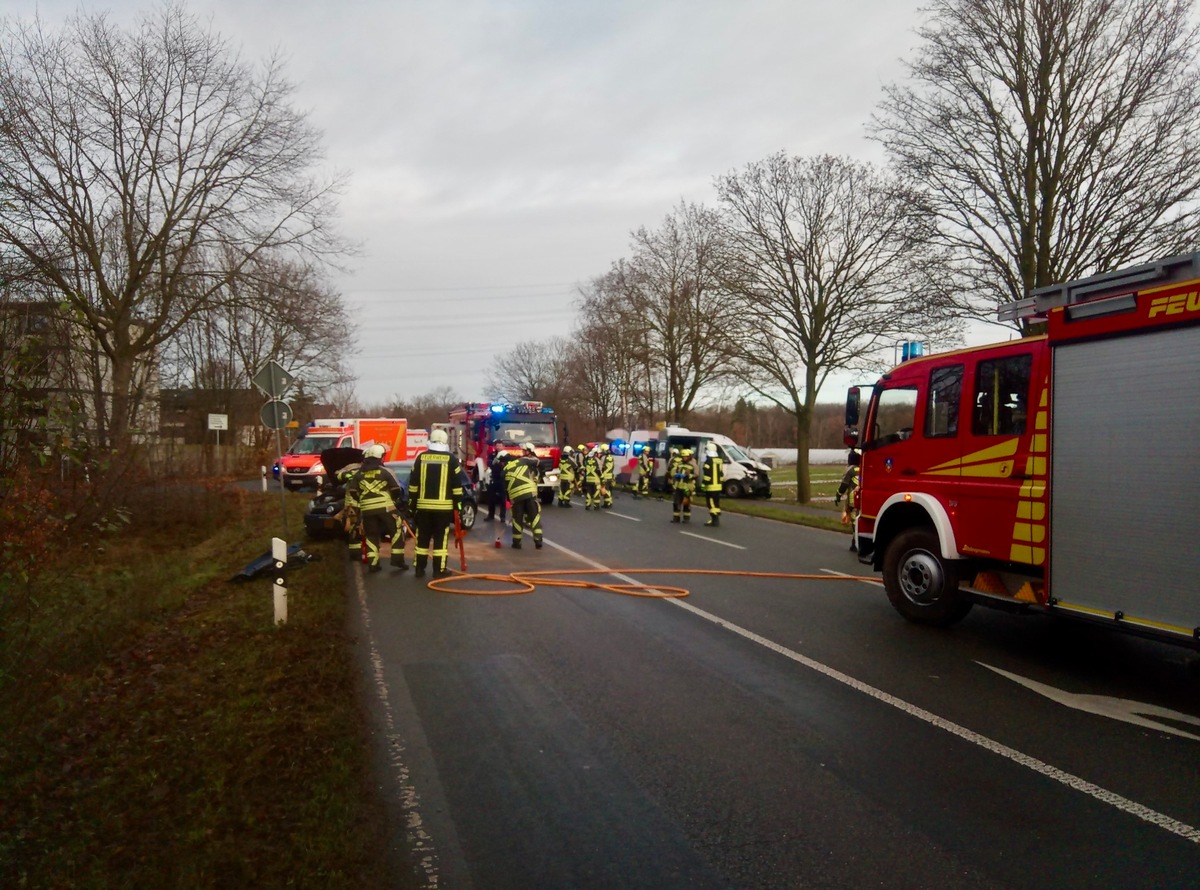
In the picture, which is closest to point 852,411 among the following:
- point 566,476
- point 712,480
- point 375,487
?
point 375,487

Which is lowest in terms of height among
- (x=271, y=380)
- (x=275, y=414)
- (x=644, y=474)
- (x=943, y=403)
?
(x=644, y=474)

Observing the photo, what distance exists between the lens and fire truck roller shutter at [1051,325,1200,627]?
5.73 meters

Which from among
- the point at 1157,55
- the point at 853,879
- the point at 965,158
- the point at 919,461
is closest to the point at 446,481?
the point at 919,461

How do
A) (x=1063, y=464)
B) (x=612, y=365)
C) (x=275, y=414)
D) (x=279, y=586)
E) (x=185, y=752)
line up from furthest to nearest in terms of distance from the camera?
(x=612, y=365) < (x=275, y=414) < (x=279, y=586) < (x=1063, y=464) < (x=185, y=752)

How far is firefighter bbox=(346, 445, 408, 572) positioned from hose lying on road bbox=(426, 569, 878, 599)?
1261 millimetres

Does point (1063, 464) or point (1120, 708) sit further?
point (1063, 464)

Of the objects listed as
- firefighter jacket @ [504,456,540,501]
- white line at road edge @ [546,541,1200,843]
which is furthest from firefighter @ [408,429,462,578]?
white line at road edge @ [546,541,1200,843]

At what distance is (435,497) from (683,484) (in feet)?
29.9

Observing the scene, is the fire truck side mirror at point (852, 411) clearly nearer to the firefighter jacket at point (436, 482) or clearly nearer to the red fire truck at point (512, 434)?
the firefighter jacket at point (436, 482)

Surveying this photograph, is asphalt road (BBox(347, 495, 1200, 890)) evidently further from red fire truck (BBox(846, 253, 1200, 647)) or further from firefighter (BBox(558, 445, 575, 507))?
firefighter (BBox(558, 445, 575, 507))

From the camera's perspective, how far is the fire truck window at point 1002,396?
7191mm

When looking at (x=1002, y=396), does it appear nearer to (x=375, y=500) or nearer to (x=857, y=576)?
(x=857, y=576)

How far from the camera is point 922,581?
8258mm

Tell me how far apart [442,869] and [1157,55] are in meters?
17.2
